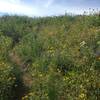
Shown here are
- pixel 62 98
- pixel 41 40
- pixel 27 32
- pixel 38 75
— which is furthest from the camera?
pixel 27 32

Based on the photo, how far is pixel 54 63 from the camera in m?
9.74

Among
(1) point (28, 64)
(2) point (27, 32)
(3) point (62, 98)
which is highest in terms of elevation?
(2) point (27, 32)

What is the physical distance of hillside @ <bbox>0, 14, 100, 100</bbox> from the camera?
833 cm

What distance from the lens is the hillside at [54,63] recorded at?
328 inches

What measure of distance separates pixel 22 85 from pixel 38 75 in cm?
79

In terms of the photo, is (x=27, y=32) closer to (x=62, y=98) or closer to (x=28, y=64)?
(x=28, y=64)

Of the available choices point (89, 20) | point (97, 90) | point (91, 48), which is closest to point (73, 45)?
point (91, 48)

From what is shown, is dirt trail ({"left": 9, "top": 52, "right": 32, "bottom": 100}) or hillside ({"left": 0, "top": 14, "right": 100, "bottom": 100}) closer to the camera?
hillside ({"left": 0, "top": 14, "right": 100, "bottom": 100})

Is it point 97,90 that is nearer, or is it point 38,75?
point 97,90

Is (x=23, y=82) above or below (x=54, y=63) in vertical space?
below

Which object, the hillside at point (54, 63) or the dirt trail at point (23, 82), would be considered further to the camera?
the dirt trail at point (23, 82)

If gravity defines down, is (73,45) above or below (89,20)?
below

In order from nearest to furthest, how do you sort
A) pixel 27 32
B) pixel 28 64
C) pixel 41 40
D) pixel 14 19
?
pixel 28 64 < pixel 41 40 < pixel 27 32 < pixel 14 19

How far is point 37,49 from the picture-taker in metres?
11.3
